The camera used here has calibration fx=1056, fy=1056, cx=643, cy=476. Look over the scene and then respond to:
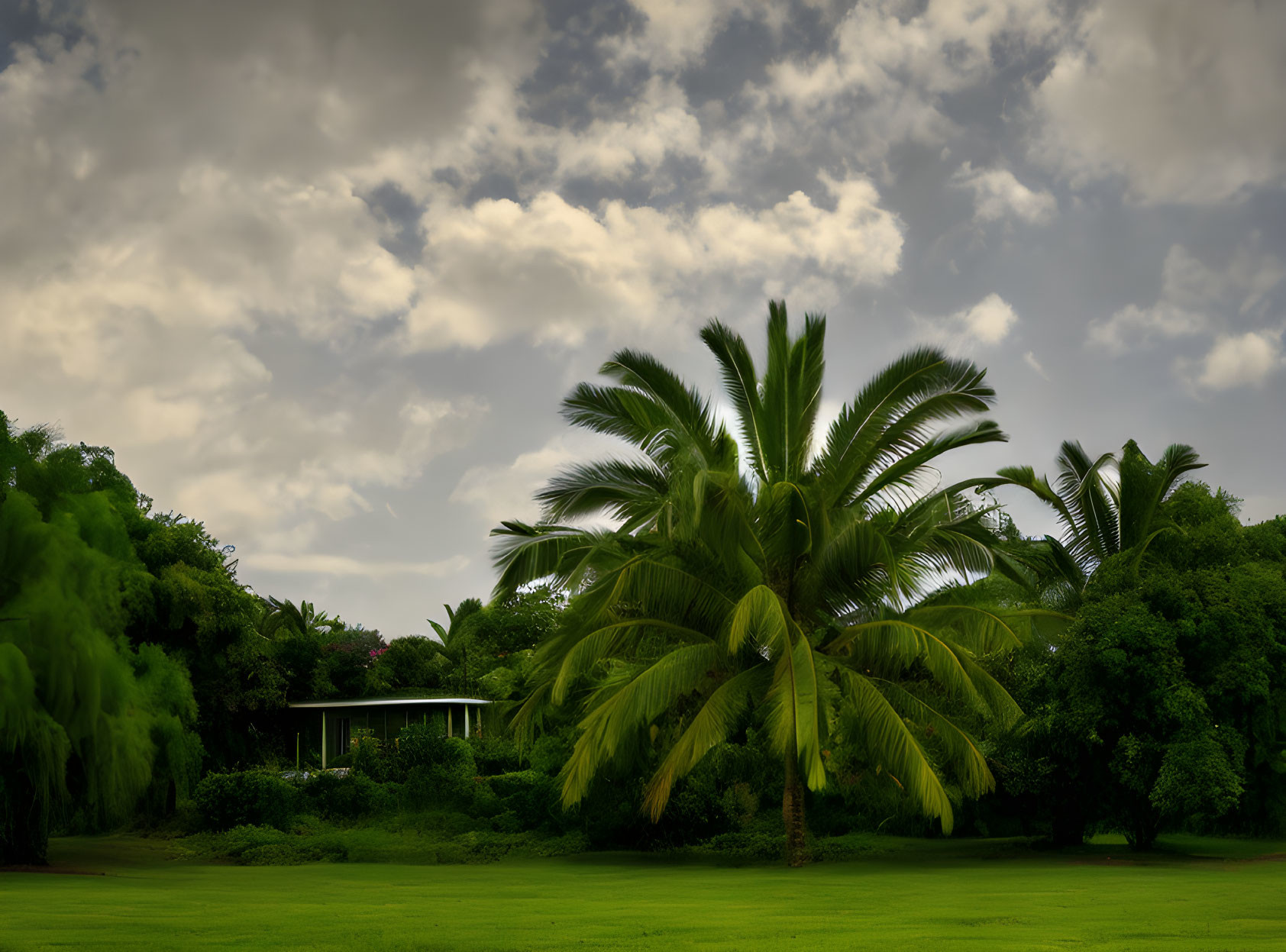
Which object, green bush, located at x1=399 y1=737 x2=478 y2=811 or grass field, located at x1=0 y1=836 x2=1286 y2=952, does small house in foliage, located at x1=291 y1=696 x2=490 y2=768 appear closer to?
green bush, located at x1=399 y1=737 x2=478 y2=811

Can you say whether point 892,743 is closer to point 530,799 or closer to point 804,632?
point 804,632

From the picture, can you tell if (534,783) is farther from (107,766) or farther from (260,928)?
(260,928)

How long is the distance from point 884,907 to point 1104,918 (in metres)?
2.23

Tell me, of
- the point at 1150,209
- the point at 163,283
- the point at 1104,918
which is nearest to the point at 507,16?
the point at 163,283

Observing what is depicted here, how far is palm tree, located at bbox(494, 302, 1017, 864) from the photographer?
16.0m

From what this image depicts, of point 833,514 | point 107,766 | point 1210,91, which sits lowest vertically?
point 107,766

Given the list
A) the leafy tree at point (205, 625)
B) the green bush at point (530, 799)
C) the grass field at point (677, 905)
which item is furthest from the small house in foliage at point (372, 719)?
the grass field at point (677, 905)

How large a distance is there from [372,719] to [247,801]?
17068mm

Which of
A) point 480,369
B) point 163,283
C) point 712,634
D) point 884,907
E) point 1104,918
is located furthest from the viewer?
point 480,369

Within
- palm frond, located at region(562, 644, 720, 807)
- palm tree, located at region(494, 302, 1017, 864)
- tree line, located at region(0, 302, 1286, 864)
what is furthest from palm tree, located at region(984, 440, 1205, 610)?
palm frond, located at region(562, 644, 720, 807)

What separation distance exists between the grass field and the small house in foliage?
18.6 metres

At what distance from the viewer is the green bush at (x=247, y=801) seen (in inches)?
933

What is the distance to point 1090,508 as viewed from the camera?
22703mm

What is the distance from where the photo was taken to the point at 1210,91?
18000mm
